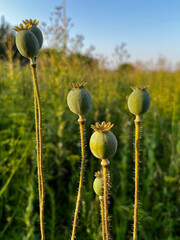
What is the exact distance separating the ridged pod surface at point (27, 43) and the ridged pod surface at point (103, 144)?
0.81 feet

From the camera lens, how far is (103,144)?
443 mm

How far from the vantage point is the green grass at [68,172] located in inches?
54.1

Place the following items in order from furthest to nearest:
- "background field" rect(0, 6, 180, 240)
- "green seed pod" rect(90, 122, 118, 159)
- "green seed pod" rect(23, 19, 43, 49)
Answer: "background field" rect(0, 6, 180, 240) → "green seed pod" rect(23, 19, 43, 49) → "green seed pod" rect(90, 122, 118, 159)

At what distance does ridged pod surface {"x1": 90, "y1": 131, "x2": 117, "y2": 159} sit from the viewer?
0.45 meters

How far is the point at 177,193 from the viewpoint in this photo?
1.73 m

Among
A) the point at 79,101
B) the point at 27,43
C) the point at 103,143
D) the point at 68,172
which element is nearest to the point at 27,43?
the point at 27,43

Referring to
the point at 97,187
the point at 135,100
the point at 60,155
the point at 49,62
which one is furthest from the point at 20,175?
the point at 135,100

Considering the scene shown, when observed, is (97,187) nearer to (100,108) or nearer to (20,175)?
(20,175)

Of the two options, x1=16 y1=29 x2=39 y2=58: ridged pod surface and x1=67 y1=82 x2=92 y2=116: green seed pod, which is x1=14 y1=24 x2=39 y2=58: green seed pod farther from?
x1=67 y1=82 x2=92 y2=116: green seed pod

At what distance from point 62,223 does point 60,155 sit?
1.95 feet

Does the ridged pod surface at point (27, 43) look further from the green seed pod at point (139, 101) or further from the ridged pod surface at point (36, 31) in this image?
the green seed pod at point (139, 101)

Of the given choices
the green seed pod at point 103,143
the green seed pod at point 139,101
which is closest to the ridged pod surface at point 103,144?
the green seed pod at point 103,143

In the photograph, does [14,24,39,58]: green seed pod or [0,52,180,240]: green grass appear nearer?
[14,24,39,58]: green seed pod

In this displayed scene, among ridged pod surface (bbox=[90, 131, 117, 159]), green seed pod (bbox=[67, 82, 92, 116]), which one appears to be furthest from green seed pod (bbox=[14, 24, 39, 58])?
ridged pod surface (bbox=[90, 131, 117, 159])
